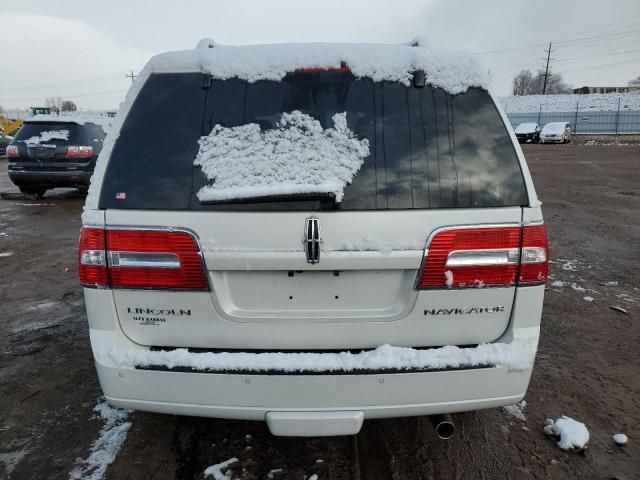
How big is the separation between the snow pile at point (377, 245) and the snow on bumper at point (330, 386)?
445mm

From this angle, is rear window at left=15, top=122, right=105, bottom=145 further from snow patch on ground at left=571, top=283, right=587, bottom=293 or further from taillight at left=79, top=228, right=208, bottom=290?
snow patch on ground at left=571, top=283, right=587, bottom=293

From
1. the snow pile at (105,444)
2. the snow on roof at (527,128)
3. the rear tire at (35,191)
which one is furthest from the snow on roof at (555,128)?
the snow pile at (105,444)

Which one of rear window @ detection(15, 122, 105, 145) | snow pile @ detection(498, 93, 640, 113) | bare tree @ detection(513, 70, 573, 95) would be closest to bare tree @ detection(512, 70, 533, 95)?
bare tree @ detection(513, 70, 573, 95)

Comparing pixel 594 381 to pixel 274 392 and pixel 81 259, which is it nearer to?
pixel 274 392

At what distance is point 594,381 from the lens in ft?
11.0

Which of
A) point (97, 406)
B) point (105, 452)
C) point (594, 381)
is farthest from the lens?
point (594, 381)

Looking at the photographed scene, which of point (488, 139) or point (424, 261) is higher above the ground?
point (488, 139)

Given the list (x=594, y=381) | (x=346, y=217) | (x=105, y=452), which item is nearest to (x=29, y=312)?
(x=105, y=452)

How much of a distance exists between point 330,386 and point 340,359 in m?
0.12

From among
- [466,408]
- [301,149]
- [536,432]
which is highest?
[301,149]

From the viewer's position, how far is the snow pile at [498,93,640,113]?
54.7 meters

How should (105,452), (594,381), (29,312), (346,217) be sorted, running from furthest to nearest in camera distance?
(29,312), (594,381), (105,452), (346,217)

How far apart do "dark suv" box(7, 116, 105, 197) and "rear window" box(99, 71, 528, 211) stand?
10.0 m

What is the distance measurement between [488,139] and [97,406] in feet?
9.26
